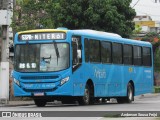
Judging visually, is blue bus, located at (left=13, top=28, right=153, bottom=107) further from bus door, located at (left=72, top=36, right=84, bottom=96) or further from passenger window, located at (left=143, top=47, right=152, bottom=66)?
passenger window, located at (left=143, top=47, right=152, bottom=66)

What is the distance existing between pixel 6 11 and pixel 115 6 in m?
11.3

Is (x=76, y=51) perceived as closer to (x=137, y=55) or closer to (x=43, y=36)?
(x=43, y=36)

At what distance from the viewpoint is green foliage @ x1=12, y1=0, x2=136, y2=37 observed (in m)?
35.9

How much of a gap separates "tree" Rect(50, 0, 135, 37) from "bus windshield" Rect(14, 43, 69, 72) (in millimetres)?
12074

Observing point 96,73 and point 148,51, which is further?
point 148,51

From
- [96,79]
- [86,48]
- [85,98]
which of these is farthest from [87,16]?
[85,98]

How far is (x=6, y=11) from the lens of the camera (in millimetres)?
27281

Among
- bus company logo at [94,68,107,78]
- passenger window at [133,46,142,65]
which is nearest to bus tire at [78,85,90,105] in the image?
bus company logo at [94,68,107,78]

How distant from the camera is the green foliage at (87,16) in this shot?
118 feet

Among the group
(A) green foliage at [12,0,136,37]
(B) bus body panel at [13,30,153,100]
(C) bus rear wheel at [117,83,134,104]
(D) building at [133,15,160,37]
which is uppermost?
(D) building at [133,15,160,37]

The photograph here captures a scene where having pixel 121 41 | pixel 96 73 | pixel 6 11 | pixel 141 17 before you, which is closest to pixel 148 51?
pixel 121 41

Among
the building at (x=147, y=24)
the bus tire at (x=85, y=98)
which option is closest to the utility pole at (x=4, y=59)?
the bus tire at (x=85, y=98)

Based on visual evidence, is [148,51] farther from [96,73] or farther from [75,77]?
Answer: [75,77]

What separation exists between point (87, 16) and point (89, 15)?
0.68 feet
